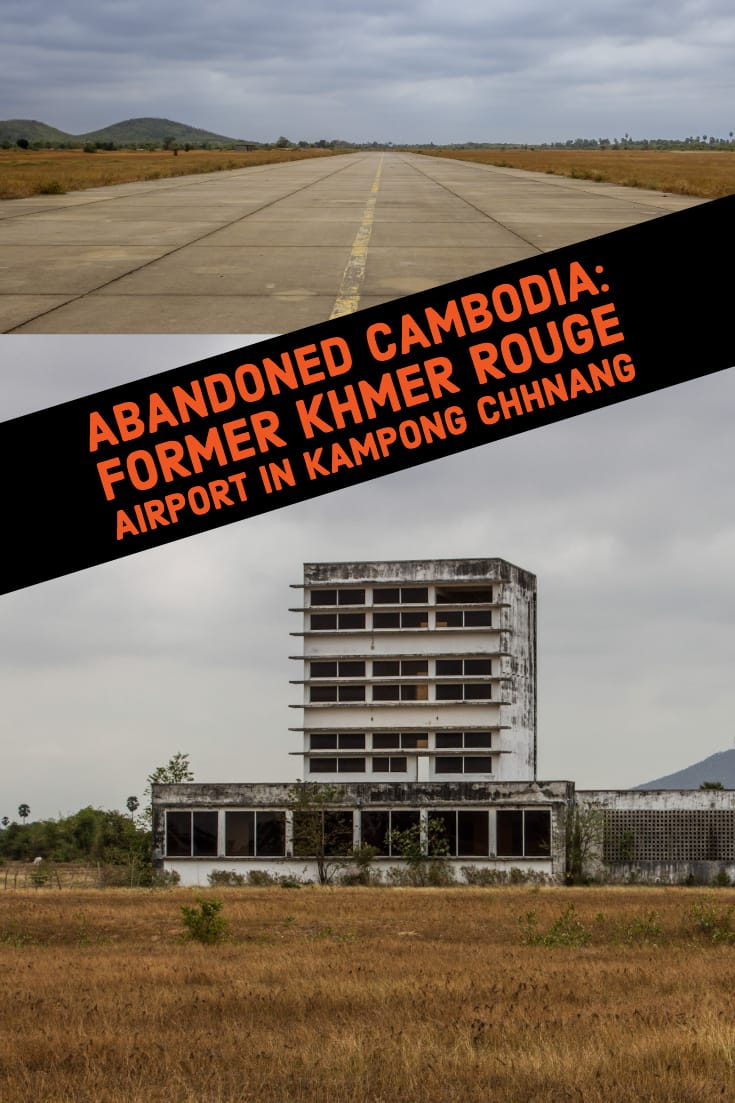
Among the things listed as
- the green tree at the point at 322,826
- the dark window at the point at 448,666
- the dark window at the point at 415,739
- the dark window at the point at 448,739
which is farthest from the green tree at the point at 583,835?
the dark window at the point at 415,739

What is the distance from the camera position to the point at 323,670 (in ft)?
311

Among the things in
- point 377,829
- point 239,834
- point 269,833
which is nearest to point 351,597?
point 239,834

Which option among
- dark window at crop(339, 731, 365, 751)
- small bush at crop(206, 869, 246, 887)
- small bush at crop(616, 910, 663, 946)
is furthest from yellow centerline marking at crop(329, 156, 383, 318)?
dark window at crop(339, 731, 365, 751)

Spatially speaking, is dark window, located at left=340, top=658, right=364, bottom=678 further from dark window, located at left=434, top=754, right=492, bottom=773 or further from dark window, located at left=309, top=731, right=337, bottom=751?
dark window, located at left=434, top=754, right=492, bottom=773

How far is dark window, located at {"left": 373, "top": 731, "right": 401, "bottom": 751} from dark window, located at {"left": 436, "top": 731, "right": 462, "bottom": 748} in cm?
265

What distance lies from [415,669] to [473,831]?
3617cm

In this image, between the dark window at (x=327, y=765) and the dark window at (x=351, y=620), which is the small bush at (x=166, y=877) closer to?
the dark window at (x=351, y=620)

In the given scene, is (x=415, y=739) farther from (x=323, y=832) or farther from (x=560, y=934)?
(x=560, y=934)

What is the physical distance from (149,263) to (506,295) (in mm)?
23459

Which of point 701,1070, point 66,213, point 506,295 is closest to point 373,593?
point 66,213

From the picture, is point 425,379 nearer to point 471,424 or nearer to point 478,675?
point 471,424

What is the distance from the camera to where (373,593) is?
93688mm

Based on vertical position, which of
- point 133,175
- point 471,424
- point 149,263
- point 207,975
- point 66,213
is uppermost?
point 133,175

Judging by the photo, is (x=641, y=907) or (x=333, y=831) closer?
(x=641, y=907)
